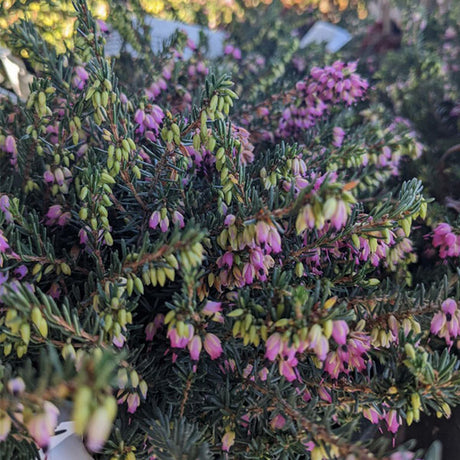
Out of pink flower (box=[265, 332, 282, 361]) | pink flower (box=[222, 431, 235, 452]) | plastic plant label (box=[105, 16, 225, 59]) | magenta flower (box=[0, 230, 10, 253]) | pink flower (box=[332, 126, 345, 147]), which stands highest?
plastic plant label (box=[105, 16, 225, 59])

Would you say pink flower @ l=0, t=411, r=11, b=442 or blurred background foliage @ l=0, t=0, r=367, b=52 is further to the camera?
blurred background foliage @ l=0, t=0, r=367, b=52

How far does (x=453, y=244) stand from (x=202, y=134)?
0.68 meters

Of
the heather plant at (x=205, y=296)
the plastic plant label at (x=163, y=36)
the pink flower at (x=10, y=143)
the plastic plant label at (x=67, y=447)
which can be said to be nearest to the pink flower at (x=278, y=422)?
the heather plant at (x=205, y=296)

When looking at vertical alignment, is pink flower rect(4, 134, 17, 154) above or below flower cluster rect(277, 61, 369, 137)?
below

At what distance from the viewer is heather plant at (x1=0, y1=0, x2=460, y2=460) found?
0.66m

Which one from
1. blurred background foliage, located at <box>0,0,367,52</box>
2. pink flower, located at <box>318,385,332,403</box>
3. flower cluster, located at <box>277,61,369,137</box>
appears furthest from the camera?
blurred background foliage, located at <box>0,0,367,52</box>

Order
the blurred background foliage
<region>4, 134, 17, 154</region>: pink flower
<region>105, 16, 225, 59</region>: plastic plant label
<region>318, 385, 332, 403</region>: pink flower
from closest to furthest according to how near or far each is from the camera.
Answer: <region>318, 385, 332, 403</region>: pink flower, <region>4, 134, 17, 154</region>: pink flower, the blurred background foliage, <region>105, 16, 225, 59</region>: plastic plant label

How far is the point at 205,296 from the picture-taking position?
0.87 meters

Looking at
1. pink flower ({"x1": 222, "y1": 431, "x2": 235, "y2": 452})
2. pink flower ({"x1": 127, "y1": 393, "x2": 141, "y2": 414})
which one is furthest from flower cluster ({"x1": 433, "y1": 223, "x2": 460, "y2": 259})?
pink flower ({"x1": 127, "y1": 393, "x2": 141, "y2": 414})

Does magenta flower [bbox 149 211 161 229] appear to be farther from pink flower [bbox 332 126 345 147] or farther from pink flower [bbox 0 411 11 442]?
pink flower [bbox 332 126 345 147]

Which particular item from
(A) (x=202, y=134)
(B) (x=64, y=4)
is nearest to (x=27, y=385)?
(A) (x=202, y=134)

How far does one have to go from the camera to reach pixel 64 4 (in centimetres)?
169

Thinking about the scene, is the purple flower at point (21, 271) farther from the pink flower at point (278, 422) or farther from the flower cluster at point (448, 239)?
the flower cluster at point (448, 239)

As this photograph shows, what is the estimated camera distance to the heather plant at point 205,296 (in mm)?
663
